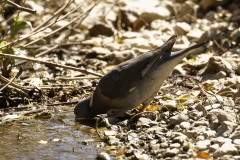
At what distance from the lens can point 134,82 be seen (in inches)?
249

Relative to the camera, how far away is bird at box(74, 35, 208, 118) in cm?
621

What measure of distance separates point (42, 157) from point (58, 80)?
108 inches

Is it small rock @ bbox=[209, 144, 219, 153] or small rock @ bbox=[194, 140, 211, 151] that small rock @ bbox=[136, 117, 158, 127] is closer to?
small rock @ bbox=[194, 140, 211, 151]

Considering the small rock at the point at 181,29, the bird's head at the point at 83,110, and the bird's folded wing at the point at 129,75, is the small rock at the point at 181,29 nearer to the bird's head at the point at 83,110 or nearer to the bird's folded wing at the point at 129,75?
the bird's folded wing at the point at 129,75

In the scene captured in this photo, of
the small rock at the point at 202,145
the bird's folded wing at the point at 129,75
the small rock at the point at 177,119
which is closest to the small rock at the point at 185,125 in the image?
the small rock at the point at 177,119

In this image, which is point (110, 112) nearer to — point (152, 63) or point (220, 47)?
point (152, 63)

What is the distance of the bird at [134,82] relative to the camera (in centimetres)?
621

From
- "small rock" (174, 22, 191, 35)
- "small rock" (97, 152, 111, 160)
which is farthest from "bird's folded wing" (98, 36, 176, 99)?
"small rock" (174, 22, 191, 35)

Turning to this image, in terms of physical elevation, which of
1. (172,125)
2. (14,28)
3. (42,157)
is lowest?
(42,157)

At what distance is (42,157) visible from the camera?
532cm

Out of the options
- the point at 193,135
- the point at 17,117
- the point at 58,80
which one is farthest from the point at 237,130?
the point at 58,80

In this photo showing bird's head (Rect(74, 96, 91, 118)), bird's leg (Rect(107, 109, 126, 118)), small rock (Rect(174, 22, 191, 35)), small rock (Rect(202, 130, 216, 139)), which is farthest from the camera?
small rock (Rect(174, 22, 191, 35))

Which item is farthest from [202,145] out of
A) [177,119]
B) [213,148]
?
[177,119]

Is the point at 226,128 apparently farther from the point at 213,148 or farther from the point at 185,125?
the point at 185,125
